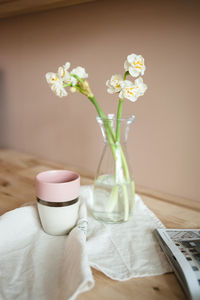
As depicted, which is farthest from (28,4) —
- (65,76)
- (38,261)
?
(38,261)

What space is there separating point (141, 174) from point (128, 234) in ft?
1.25

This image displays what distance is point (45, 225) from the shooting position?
0.52 m

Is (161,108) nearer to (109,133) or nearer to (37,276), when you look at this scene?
(109,133)

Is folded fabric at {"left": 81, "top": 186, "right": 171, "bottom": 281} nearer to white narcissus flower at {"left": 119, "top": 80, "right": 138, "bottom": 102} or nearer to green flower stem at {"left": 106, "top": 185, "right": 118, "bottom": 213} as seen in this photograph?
green flower stem at {"left": 106, "top": 185, "right": 118, "bottom": 213}

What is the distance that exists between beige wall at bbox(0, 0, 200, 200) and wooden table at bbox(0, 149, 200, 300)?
3.1 inches

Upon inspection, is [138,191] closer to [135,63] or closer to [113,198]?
[113,198]

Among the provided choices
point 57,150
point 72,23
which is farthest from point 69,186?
point 72,23

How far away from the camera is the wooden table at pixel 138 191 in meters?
0.38

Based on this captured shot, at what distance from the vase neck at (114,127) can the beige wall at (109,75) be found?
27cm

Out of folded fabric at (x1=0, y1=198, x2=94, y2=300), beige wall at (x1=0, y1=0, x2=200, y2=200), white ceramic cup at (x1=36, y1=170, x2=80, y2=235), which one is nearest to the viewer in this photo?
folded fabric at (x1=0, y1=198, x2=94, y2=300)

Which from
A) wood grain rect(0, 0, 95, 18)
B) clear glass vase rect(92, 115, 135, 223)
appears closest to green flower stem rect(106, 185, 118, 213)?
clear glass vase rect(92, 115, 135, 223)

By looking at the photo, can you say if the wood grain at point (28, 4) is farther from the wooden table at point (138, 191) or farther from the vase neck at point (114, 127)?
the wooden table at point (138, 191)

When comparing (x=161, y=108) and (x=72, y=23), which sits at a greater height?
(x=72, y=23)

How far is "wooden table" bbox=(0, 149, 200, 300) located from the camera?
381mm
